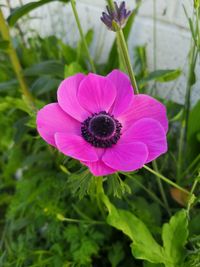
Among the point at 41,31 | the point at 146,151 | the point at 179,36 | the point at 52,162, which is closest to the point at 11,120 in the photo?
the point at 52,162

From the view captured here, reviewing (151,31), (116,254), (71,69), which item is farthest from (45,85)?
(116,254)

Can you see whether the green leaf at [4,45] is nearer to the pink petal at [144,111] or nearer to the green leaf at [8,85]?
the green leaf at [8,85]

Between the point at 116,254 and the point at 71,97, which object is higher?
the point at 71,97

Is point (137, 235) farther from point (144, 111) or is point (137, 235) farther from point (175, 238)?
point (144, 111)

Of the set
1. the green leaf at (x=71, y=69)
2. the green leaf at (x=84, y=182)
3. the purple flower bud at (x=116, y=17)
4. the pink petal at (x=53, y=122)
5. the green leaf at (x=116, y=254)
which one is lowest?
the green leaf at (x=116, y=254)

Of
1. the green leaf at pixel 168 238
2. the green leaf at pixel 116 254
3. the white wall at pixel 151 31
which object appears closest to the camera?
the green leaf at pixel 168 238

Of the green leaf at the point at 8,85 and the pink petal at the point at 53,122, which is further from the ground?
the pink petal at the point at 53,122

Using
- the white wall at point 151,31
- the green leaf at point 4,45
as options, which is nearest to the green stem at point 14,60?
the green leaf at point 4,45
